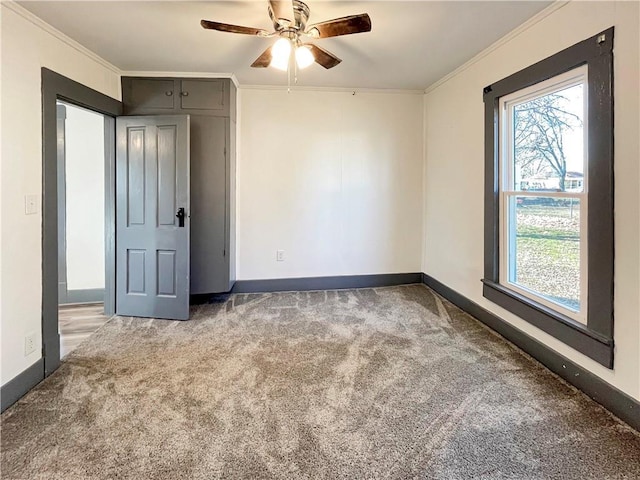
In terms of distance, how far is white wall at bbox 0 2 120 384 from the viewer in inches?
85.4

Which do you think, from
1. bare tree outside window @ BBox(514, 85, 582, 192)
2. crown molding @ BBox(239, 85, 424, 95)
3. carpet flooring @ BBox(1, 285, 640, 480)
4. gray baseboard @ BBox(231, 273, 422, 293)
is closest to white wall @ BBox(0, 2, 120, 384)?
carpet flooring @ BBox(1, 285, 640, 480)

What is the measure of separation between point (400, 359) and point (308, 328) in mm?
946

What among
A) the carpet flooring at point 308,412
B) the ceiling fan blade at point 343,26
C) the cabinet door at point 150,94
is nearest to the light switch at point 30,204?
the carpet flooring at point 308,412

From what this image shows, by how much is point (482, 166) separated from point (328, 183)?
1792 millimetres

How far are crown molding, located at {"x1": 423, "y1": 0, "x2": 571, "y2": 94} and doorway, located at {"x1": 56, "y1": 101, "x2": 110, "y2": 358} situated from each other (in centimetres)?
382

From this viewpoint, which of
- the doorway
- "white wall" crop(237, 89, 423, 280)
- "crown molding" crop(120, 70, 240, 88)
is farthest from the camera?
"white wall" crop(237, 89, 423, 280)

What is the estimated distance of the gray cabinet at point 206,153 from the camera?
12.3 feet

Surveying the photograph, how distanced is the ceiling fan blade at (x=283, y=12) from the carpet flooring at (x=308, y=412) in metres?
2.30

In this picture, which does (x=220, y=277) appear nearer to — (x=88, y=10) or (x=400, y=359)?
(x=400, y=359)

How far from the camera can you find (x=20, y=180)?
7.48ft

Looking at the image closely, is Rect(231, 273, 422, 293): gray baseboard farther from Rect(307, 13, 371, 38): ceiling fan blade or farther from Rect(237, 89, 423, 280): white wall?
Rect(307, 13, 371, 38): ceiling fan blade

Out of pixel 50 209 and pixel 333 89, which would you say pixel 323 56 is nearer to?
pixel 333 89

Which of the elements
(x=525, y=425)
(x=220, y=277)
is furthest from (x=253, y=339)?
(x=525, y=425)

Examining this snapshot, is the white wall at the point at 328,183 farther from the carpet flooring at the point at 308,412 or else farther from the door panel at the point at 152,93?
the carpet flooring at the point at 308,412
